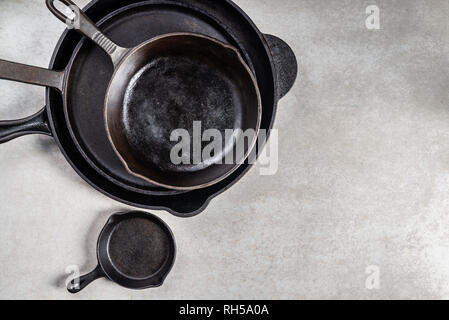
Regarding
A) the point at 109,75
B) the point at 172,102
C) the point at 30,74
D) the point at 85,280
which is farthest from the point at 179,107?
the point at 85,280

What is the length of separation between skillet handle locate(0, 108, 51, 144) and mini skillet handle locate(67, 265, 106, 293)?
34 centimetres

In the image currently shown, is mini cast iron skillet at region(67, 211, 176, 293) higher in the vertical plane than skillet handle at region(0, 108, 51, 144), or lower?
lower

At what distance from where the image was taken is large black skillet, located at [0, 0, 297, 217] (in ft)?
2.92

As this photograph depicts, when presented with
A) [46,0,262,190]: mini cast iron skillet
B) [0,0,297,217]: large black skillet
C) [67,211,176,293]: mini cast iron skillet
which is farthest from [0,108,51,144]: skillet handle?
[67,211,176,293]: mini cast iron skillet

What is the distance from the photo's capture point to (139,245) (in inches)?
41.9

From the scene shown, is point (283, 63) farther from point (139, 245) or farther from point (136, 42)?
point (139, 245)

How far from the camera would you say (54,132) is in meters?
0.87

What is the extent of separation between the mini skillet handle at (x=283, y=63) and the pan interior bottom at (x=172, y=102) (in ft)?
0.57

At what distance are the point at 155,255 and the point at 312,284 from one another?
0.38m

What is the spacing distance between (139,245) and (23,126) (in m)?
0.37

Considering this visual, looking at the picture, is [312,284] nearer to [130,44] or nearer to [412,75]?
[412,75]

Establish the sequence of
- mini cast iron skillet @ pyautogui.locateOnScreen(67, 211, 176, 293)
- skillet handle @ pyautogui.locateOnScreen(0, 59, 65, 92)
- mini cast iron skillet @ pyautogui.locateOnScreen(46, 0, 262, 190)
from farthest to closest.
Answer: mini cast iron skillet @ pyautogui.locateOnScreen(67, 211, 176, 293) → mini cast iron skillet @ pyautogui.locateOnScreen(46, 0, 262, 190) → skillet handle @ pyautogui.locateOnScreen(0, 59, 65, 92)

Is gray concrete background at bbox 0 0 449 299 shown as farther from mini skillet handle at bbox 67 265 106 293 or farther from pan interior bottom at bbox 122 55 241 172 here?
pan interior bottom at bbox 122 55 241 172

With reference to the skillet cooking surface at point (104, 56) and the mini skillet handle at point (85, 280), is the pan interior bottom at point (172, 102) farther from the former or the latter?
the mini skillet handle at point (85, 280)
